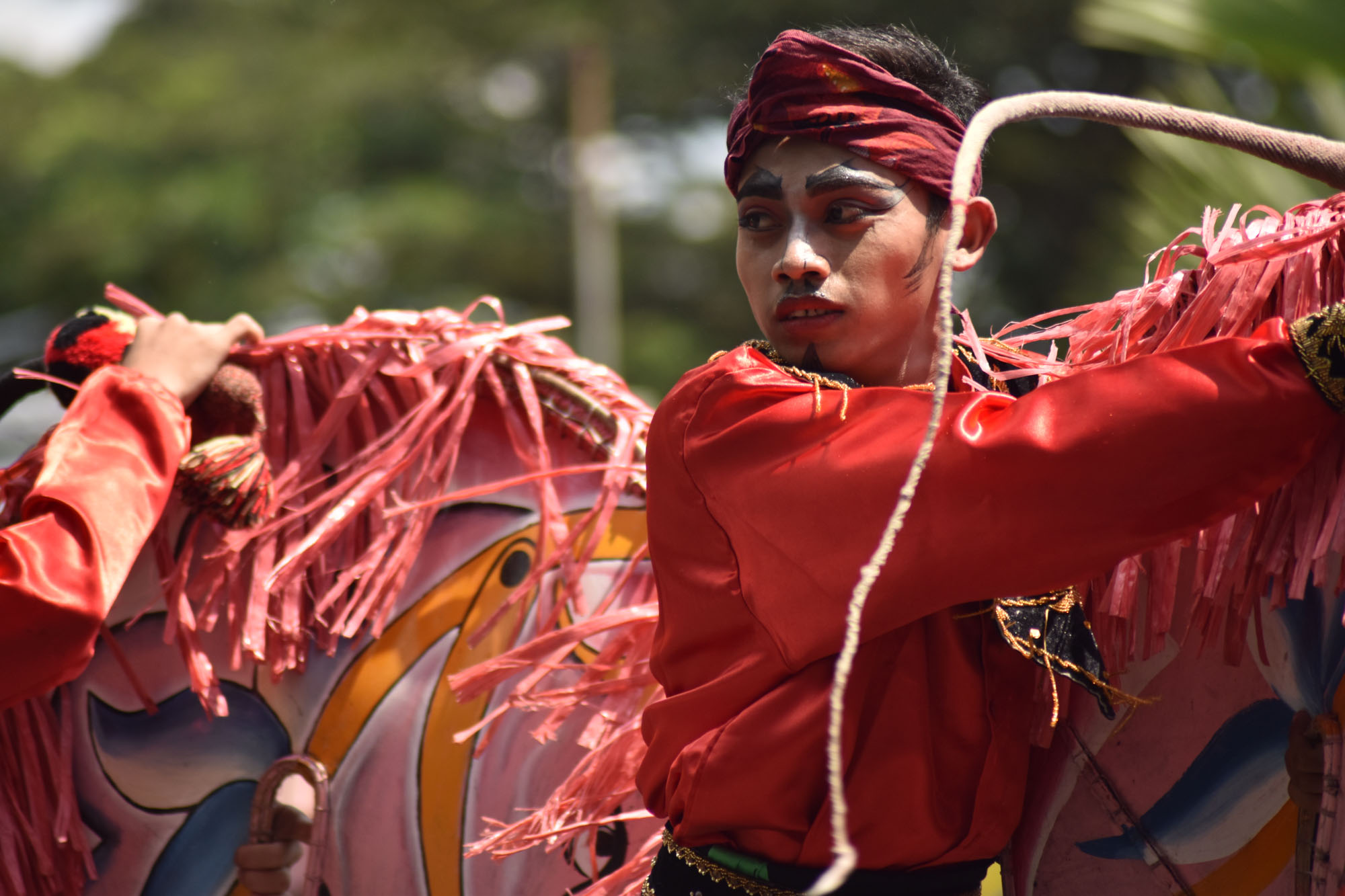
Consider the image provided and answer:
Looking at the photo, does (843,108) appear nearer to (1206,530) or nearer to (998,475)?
(998,475)

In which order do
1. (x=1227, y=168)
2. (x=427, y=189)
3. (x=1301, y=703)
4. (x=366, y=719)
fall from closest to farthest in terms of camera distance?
1. (x=1301, y=703)
2. (x=366, y=719)
3. (x=1227, y=168)
4. (x=427, y=189)

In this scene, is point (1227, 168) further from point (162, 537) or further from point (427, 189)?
point (427, 189)

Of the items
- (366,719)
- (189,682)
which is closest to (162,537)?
(189,682)

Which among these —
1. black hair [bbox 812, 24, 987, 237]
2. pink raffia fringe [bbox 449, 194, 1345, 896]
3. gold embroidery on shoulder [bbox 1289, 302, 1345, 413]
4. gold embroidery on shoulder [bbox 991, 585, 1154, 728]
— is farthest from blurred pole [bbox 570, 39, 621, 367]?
gold embroidery on shoulder [bbox 1289, 302, 1345, 413]

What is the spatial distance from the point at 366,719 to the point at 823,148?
1.13 metres

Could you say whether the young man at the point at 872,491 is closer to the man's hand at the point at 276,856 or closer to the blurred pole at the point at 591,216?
the man's hand at the point at 276,856

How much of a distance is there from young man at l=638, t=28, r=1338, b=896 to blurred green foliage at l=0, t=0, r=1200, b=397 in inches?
359

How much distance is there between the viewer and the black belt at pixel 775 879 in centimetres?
142

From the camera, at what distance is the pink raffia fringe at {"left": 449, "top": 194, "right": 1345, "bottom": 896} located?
1.37 m

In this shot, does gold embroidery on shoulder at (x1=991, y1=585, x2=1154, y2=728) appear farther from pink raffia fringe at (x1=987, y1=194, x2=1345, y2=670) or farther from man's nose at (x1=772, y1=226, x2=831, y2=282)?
man's nose at (x1=772, y1=226, x2=831, y2=282)

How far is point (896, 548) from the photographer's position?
1278 millimetres

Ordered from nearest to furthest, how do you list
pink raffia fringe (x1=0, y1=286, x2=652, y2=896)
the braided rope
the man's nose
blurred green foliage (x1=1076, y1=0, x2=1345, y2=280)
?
the braided rope → the man's nose → pink raffia fringe (x1=0, y1=286, x2=652, y2=896) → blurred green foliage (x1=1076, y1=0, x2=1345, y2=280)

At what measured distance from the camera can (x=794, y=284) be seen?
149 cm

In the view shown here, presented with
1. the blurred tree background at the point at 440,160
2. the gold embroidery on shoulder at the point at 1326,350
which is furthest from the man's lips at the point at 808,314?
the blurred tree background at the point at 440,160
